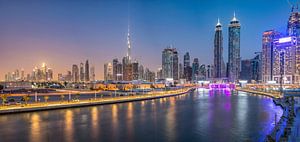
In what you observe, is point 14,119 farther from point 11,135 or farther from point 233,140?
point 233,140

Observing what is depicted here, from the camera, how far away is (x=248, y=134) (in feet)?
76.6

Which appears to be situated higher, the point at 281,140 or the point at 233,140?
the point at 281,140

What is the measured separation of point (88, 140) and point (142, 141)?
4.37 metres

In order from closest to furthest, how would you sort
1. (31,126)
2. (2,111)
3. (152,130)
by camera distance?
(152,130) < (31,126) < (2,111)

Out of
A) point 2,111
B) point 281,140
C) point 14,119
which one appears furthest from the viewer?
point 2,111

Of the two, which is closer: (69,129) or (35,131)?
(35,131)

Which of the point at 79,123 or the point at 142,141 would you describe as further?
the point at 79,123

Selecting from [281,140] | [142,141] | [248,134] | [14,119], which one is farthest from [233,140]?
[14,119]

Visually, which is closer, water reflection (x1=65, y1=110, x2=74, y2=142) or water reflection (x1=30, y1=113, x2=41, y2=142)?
water reflection (x1=65, y1=110, x2=74, y2=142)

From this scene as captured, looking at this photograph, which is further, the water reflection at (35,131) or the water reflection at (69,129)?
the water reflection at (35,131)

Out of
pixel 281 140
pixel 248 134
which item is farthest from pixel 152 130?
pixel 281 140

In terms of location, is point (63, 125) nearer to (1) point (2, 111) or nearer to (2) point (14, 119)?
(2) point (14, 119)

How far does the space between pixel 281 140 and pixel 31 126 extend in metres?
23.7

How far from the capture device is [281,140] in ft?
51.4
